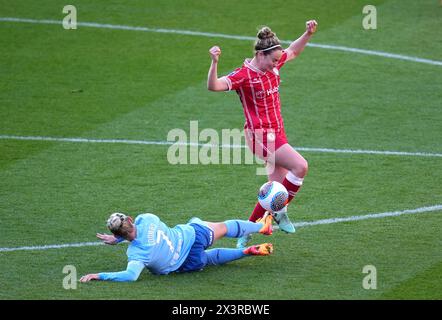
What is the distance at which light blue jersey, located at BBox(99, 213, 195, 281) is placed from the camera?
336 inches

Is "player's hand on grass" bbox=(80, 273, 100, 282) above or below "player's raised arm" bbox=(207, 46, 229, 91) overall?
below

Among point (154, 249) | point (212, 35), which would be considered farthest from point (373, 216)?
point (212, 35)

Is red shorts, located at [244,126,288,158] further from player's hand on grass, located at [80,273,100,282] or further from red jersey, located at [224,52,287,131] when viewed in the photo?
player's hand on grass, located at [80,273,100,282]

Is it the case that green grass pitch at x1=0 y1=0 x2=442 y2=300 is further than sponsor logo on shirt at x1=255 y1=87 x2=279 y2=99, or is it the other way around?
sponsor logo on shirt at x1=255 y1=87 x2=279 y2=99

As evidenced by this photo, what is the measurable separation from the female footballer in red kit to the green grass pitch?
577 mm

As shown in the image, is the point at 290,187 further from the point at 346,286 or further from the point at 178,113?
the point at 178,113

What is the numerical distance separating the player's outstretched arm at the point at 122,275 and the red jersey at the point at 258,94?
205cm

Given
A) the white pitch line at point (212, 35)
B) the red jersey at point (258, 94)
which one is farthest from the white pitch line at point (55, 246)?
the white pitch line at point (212, 35)

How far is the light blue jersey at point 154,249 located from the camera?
8.54 metres

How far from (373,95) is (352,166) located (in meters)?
2.99

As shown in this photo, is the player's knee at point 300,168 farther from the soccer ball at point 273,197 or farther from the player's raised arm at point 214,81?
the player's raised arm at point 214,81

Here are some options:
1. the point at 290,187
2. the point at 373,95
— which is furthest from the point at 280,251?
the point at 373,95

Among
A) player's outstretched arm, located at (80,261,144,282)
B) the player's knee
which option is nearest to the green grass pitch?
player's outstretched arm, located at (80,261,144,282)

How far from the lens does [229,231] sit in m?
9.11
